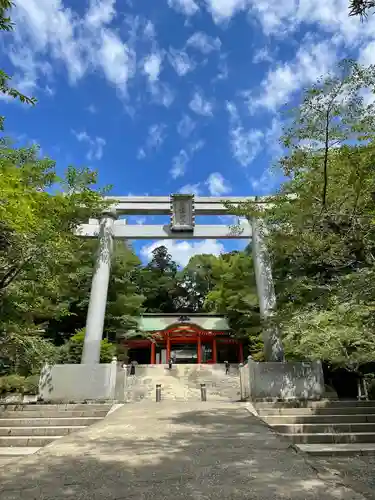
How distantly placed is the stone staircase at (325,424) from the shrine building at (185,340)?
1435 cm

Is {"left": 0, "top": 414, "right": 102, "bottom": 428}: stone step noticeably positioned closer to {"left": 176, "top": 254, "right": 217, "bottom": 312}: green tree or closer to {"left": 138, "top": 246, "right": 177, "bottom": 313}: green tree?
{"left": 138, "top": 246, "right": 177, "bottom": 313}: green tree

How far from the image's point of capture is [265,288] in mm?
13297

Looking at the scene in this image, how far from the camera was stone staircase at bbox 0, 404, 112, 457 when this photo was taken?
22.7ft

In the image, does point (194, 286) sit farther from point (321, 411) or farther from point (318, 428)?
point (318, 428)

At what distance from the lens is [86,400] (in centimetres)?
1087

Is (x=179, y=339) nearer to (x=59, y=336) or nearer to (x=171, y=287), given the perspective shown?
(x=59, y=336)

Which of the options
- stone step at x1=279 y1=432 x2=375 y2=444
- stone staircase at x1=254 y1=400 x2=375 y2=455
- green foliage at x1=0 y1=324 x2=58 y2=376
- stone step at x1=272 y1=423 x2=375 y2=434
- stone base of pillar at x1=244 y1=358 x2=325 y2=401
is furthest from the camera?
stone base of pillar at x1=244 y1=358 x2=325 y2=401

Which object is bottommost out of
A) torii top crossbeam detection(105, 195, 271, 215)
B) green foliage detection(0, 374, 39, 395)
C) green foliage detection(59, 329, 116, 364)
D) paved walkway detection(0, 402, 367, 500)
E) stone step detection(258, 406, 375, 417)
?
paved walkway detection(0, 402, 367, 500)

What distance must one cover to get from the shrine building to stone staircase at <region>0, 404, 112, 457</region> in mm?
12756

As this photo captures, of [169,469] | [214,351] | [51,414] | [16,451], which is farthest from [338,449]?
[214,351]

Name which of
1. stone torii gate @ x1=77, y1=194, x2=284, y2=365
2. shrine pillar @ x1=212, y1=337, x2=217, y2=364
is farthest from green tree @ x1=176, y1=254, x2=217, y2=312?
stone torii gate @ x1=77, y1=194, x2=284, y2=365

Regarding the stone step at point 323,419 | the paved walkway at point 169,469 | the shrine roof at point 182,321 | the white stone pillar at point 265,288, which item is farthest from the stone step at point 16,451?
the shrine roof at point 182,321

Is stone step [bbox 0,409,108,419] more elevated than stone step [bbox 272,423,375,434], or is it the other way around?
stone step [bbox 0,409,108,419]

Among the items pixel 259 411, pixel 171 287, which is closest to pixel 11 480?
pixel 259 411
